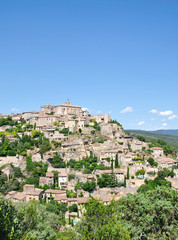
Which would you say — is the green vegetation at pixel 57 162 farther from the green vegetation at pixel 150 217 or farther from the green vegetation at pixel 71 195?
the green vegetation at pixel 150 217

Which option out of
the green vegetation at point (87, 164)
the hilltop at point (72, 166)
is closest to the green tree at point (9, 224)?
the hilltop at point (72, 166)

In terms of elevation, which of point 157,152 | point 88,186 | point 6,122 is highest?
point 6,122

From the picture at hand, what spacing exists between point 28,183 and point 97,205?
1149 inches

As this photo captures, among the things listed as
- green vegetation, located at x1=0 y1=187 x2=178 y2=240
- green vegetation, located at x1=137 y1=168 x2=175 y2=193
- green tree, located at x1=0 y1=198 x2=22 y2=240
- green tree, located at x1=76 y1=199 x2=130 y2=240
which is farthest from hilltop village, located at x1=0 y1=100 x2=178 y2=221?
green tree, located at x1=0 y1=198 x2=22 y2=240

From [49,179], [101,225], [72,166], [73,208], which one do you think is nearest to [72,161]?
[72,166]

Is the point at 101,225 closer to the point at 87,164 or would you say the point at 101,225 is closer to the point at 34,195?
the point at 34,195

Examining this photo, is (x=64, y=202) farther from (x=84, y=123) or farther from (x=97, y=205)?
(x=84, y=123)

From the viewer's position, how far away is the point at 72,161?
166ft

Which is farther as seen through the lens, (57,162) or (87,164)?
(57,162)

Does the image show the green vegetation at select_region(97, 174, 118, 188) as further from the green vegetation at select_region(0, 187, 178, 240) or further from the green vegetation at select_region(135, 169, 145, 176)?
the green vegetation at select_region(0, 187, 178, 240)

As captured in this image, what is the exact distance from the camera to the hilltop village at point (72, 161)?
139 ft

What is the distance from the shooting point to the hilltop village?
139 feet

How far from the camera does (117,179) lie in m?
46.3

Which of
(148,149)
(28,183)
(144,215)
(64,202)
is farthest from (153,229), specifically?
(148,149)
